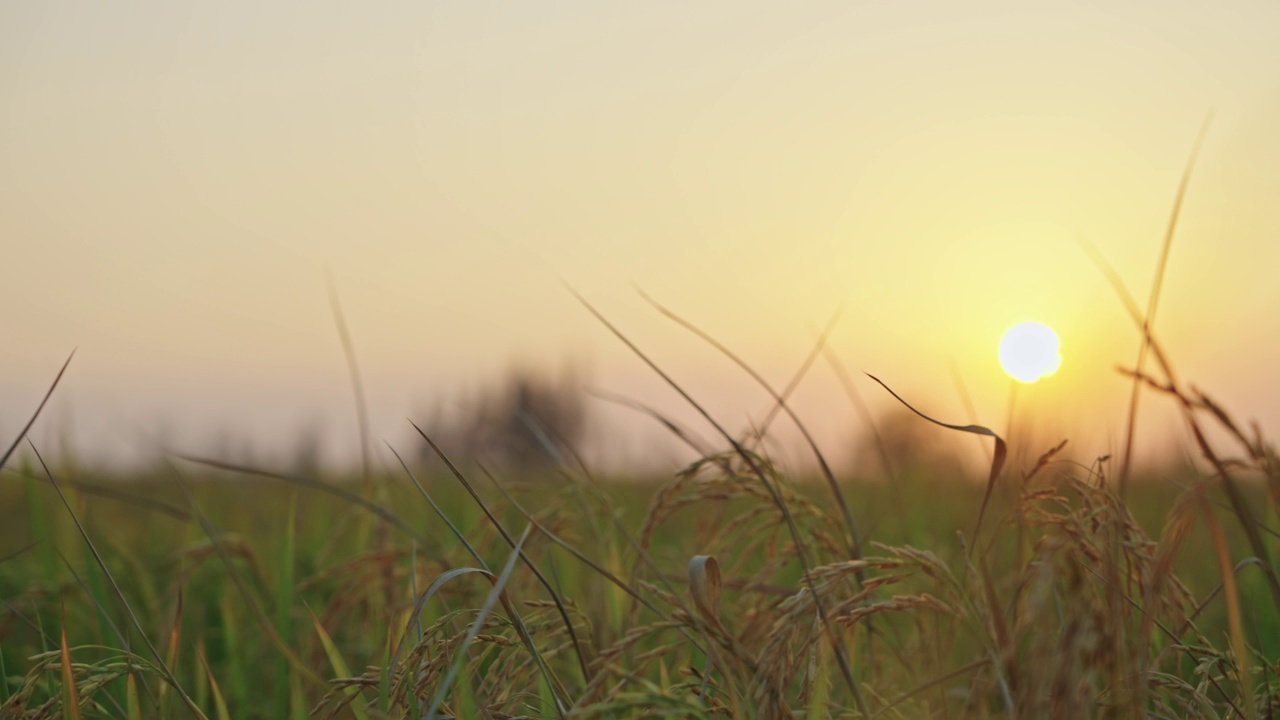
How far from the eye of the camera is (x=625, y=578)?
7.65 ft

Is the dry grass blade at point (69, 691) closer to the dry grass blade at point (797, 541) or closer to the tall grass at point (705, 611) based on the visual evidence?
the tall grass at point (705, 611)

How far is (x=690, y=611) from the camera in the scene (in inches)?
48.7

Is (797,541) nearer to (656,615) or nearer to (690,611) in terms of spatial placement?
(690,611)

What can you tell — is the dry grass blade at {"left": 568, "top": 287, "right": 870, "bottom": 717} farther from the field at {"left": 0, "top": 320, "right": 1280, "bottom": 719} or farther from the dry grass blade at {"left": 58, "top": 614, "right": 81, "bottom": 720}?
the dry grass blade at {"left": 58, "top": 614, "right": 81, "bottom": 720}

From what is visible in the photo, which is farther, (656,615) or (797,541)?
(656,615)


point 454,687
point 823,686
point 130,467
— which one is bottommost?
point 130,467

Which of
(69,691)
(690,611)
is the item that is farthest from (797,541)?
(69,691)

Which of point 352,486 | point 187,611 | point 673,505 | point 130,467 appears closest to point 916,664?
point 673,505

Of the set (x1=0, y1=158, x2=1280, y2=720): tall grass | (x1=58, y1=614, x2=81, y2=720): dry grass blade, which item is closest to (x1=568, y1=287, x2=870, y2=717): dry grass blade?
(x1=0, y1=158, x2=1280, y2=720): tall grass

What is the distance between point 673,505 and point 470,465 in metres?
3.86

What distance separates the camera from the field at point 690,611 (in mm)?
1141

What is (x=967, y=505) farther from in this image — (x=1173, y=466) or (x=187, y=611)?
(x=187, y=611)

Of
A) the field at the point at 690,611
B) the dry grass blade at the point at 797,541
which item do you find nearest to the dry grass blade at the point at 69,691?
the field at the point at 690,611

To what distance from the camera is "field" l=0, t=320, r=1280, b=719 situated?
3.74ft
